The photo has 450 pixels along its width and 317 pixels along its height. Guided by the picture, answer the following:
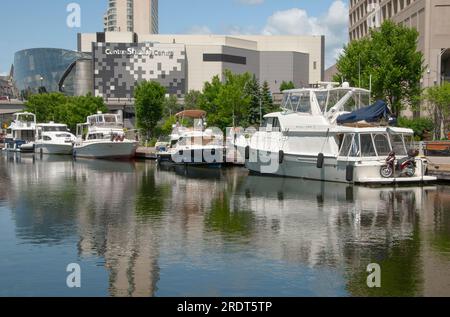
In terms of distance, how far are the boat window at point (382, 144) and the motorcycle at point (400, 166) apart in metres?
0.85

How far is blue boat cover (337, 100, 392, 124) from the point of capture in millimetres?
32312

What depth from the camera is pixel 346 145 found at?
3166 cm

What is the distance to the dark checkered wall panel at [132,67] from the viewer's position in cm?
14538

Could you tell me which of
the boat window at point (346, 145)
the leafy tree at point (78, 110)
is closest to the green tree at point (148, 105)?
the leafy tree at point (78, 110)

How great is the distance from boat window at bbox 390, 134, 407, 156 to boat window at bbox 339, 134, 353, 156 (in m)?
2.33

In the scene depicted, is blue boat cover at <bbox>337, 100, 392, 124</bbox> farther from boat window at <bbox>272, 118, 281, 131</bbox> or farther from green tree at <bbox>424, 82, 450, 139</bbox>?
green tree at <bbox>424, 82, 450, 139</bbox>

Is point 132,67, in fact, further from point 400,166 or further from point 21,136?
point 400,166

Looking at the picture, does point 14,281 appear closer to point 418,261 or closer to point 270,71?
point 418,261

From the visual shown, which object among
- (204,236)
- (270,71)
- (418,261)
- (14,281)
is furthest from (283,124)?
(270,71)

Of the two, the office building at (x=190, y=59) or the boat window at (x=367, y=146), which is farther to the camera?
the office building at (x=190, y=59)

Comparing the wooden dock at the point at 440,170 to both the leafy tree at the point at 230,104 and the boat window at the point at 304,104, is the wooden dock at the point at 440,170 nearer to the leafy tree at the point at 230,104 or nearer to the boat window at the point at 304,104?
the boat window at the point at 304,104

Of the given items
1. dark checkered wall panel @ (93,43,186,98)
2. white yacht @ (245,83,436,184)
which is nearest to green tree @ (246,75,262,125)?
white yacht @ (245,83,436,184)
